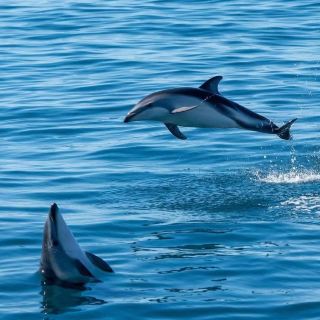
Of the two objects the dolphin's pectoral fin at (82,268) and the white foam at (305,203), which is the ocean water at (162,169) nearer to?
the white foam at (305,203)

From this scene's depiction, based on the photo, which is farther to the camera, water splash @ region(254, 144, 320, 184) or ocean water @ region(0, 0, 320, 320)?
water splash @ region(254, 144, 320, 184)

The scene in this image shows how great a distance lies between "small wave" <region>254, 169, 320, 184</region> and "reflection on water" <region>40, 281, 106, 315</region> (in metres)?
4.91

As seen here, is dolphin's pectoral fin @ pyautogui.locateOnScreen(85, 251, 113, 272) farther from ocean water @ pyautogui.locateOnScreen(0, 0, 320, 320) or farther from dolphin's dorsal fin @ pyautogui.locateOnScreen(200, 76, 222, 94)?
dolphin's dorsal fin @ pyautogui.locateOnScreen(200, 76, 222, 94)

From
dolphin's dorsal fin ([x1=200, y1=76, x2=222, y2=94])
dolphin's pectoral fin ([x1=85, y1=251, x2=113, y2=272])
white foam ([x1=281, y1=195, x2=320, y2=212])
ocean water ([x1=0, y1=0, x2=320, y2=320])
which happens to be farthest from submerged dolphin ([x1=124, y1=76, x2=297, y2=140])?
dolphin's pectoral fin ([x1=85, y1=251, x2=113, y2=272])

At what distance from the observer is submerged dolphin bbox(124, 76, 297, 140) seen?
51.8ft

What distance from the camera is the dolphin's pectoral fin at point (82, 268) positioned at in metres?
12.7

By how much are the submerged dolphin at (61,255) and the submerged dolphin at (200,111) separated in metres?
3.45

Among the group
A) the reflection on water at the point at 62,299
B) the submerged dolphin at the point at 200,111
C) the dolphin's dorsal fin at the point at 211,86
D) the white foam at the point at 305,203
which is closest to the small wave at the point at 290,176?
the white foam at the point at 305,203

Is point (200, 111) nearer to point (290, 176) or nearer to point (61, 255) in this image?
point (290, 176)

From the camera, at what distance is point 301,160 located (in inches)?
711

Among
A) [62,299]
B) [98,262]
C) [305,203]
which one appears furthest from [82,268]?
[305,203]

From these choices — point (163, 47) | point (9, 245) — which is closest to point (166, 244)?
point (9, 245)

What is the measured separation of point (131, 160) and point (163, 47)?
29.2 feet

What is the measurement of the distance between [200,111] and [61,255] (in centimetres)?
382
